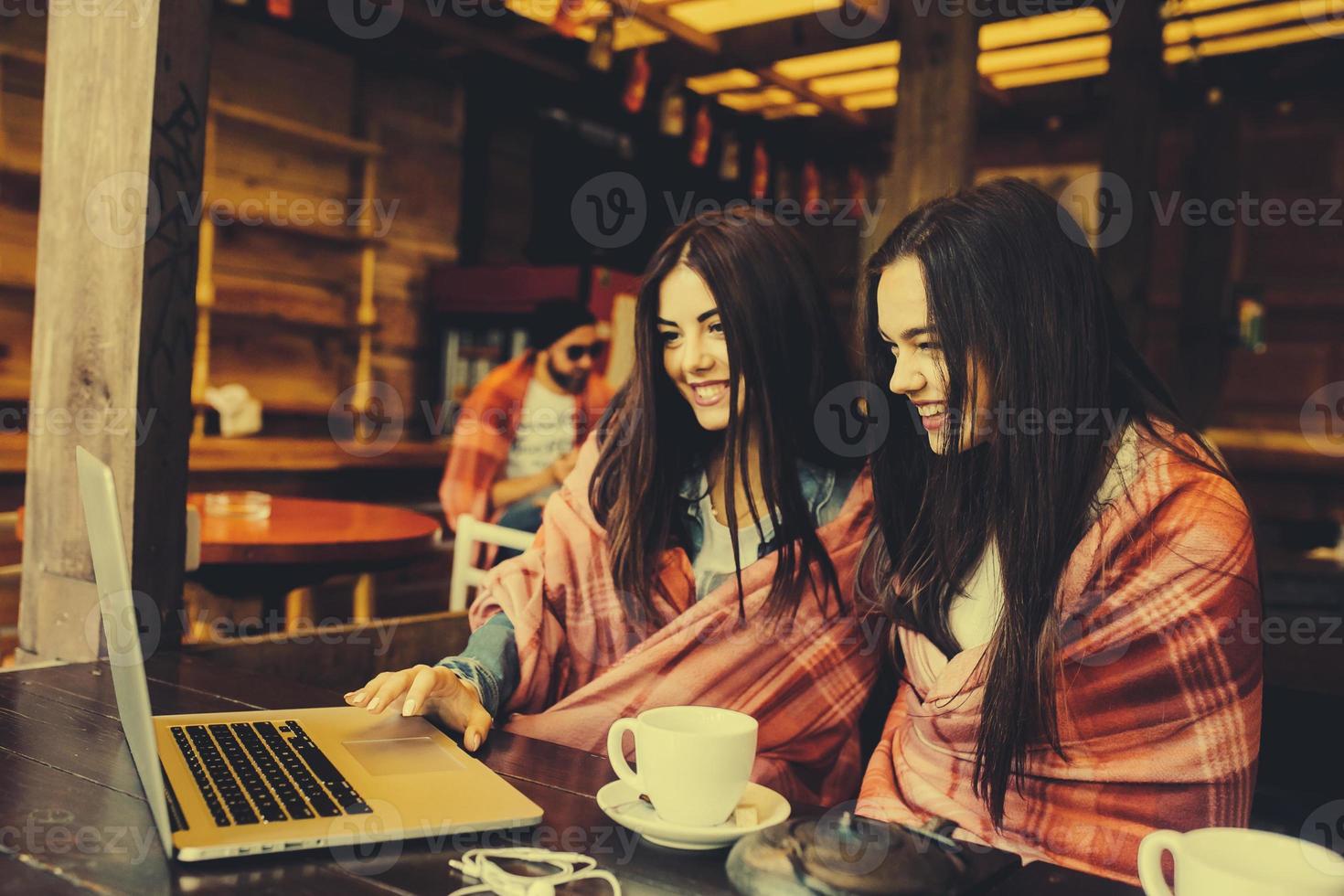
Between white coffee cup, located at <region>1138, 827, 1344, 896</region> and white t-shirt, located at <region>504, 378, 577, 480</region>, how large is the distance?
11.7 ft

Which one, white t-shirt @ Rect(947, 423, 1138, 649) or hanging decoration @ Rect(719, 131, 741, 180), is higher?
hanging decoration @ Rect(719, 131, 741, 180)

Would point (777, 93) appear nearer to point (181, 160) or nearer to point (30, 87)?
point (30, 87)

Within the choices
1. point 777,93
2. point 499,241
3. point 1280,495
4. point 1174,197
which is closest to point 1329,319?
point 1174,197

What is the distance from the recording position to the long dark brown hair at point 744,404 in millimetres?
1604

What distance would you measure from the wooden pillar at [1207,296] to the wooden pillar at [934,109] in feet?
12.7

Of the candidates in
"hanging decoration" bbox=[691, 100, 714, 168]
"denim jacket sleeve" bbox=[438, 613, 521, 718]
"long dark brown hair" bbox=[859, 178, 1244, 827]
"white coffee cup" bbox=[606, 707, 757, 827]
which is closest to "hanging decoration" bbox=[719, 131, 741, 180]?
"hanging decoration" bbox=[691, 100, 714, 168]

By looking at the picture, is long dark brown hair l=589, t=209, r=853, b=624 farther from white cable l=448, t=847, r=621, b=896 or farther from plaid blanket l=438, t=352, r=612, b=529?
plaid blanket l=438, t=352, r=612, b=529

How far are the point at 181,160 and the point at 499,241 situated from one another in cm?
480

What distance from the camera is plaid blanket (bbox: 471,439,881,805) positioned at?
Result: 5.19 feet

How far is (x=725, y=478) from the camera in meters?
1.65

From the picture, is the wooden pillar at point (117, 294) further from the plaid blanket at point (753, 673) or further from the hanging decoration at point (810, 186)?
the hanging decoration at point (810, 186)

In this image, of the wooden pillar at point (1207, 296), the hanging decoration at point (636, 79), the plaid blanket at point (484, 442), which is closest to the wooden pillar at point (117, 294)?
the plaid blanket at point (484, 442)

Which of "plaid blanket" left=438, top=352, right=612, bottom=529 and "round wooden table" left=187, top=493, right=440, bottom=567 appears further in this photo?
"plaid blanket" left=438, top=352, right=612, bottom=529

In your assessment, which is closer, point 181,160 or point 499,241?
point 181,160
